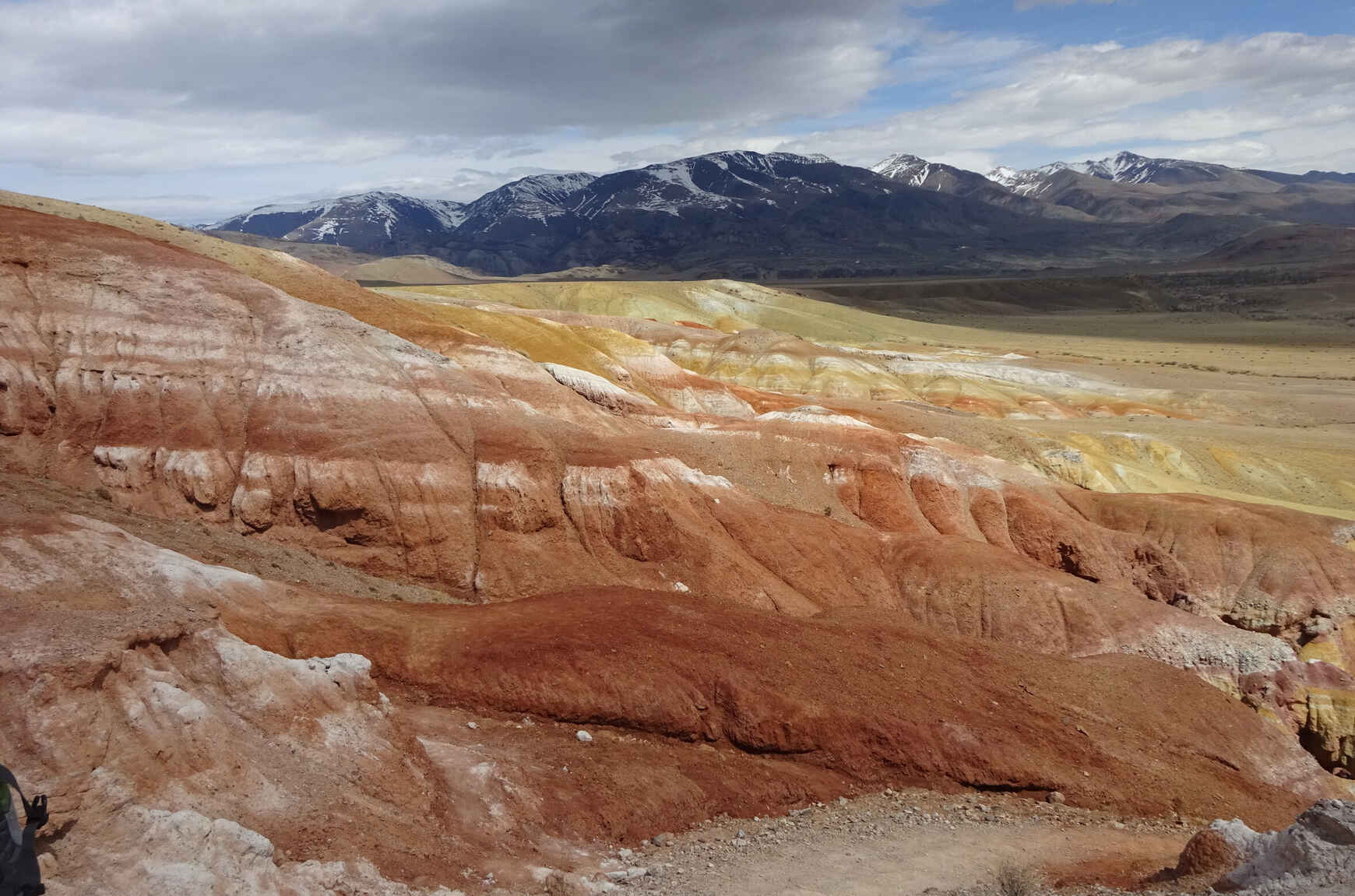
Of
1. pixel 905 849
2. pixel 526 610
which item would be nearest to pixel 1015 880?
pixel 905 849

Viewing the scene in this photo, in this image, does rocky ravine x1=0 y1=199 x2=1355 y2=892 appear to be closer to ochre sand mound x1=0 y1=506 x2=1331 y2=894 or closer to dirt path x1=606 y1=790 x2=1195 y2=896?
ochre sand mound x1=0 y1=506 x2=1331 y2=894

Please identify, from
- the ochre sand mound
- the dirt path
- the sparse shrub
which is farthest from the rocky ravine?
the sparse shrub

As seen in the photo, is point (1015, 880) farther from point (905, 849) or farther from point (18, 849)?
point (18, 849)

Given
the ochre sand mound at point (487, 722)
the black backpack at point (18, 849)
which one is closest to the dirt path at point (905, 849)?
the ochre sand mound at point (487, 722)

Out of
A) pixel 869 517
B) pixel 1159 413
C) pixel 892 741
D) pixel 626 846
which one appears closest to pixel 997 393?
pixel 1159 413

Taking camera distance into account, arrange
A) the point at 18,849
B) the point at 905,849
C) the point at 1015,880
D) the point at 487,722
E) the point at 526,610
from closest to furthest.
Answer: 1. the point at 18,849
2. the point at 1015,880
3. the point at 905,849
4. the point at 487,722
5. the point at 526,610

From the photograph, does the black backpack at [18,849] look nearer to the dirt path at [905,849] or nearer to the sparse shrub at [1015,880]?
the dirt path at [905,849]
